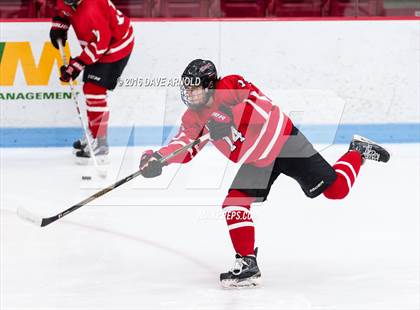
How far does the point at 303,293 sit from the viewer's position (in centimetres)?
321

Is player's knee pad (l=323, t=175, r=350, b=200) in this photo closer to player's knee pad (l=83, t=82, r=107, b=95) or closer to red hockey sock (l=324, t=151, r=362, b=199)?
red hockey sock (l=324, t=151, r=362, b=199)

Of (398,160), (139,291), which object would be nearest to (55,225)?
(139,291)

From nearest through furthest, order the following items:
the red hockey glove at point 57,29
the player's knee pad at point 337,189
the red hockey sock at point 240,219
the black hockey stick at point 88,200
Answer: the red hockey sock at point 240,219
the black hockey stick at point 88,200
the player's knee pad at point 337,189
the red hockey glove at point 57,29

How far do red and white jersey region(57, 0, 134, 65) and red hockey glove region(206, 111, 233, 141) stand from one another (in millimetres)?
2316

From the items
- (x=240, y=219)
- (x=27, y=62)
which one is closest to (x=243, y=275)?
(x=240, y=219)

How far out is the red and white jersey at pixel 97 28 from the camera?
5.28 metres

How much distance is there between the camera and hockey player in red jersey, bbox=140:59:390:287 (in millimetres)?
3180

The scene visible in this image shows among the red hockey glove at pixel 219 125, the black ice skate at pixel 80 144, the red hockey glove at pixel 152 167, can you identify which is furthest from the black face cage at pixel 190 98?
the black ice skate at pixel 80 144

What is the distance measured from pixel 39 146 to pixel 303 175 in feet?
8.98

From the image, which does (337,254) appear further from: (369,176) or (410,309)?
(369,176)

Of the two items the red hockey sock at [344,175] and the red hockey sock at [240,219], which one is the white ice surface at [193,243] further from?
the red hockey sock at [344,175]

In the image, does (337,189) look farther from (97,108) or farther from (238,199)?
(97,108)

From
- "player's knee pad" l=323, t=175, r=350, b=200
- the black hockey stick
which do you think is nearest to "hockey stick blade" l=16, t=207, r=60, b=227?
the black hockey stick

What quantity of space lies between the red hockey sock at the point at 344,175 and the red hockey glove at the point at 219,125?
59 cm
